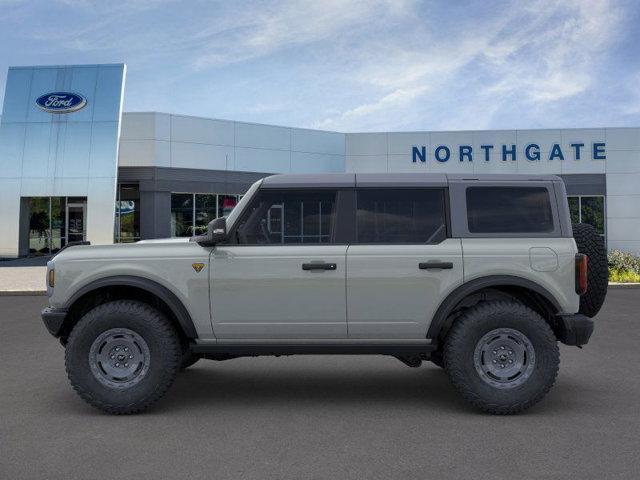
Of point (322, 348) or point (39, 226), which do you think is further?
point (39, 226)

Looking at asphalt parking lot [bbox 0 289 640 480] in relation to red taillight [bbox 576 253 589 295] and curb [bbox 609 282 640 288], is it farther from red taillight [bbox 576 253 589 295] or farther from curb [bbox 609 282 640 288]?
curb [bbox 609 282 640 288]

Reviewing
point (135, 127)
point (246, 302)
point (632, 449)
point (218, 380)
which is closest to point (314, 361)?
point (218, 380)

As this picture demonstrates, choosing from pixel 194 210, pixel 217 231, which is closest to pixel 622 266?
pixel 194 210

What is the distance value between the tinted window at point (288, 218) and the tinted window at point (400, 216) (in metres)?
0.29

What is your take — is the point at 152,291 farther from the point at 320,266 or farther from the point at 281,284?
the point at 320,266

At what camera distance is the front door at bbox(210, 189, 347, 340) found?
5629 millimetres

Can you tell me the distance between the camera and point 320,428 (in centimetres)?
518

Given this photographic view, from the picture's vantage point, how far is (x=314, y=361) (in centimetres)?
818

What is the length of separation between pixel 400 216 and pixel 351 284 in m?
0.74

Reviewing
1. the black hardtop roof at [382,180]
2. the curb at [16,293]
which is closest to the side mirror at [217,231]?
the black hardtop roof at [382,180]

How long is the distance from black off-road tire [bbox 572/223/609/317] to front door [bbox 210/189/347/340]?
220cm

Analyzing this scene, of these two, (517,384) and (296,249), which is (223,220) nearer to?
(296,249)

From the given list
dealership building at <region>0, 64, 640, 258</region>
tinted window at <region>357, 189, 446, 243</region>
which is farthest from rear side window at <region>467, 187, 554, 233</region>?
dealership building at <region>0, 64, 640, 258</region>

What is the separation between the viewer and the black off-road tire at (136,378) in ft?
18.3
